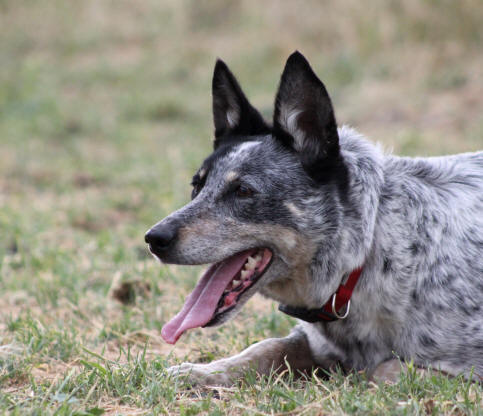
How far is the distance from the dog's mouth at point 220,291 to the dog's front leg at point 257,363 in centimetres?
20

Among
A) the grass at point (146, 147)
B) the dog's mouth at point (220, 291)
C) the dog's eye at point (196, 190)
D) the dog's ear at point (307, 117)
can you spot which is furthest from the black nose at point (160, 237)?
the dog's ear at point (307, 117)

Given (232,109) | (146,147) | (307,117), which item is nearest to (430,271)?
(307,117)

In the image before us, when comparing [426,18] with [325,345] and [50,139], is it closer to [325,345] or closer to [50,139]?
[50,139]

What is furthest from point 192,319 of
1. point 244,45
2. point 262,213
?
point 244,45

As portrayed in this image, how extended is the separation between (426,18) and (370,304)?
8.60 metres

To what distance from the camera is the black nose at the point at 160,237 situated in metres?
2.92

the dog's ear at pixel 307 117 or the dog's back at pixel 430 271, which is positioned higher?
the dog's ear at pixel 307 117

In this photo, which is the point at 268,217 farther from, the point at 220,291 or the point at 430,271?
the point at 430,271

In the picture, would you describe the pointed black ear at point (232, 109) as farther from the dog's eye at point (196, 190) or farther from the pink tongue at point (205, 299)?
the pink tongue at point (205, 299)

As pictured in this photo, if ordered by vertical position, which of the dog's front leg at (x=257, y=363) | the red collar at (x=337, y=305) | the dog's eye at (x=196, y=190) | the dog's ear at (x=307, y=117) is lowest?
the dog's front leg at (x=257, y=363)

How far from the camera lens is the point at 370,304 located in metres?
3.00

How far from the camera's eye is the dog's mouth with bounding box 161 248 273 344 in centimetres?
296

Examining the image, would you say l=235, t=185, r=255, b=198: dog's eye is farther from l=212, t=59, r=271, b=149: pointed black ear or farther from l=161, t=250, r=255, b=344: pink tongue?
l=212, t=59, r=271, b=149: pointed black ear

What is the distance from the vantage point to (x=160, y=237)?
2.91m
